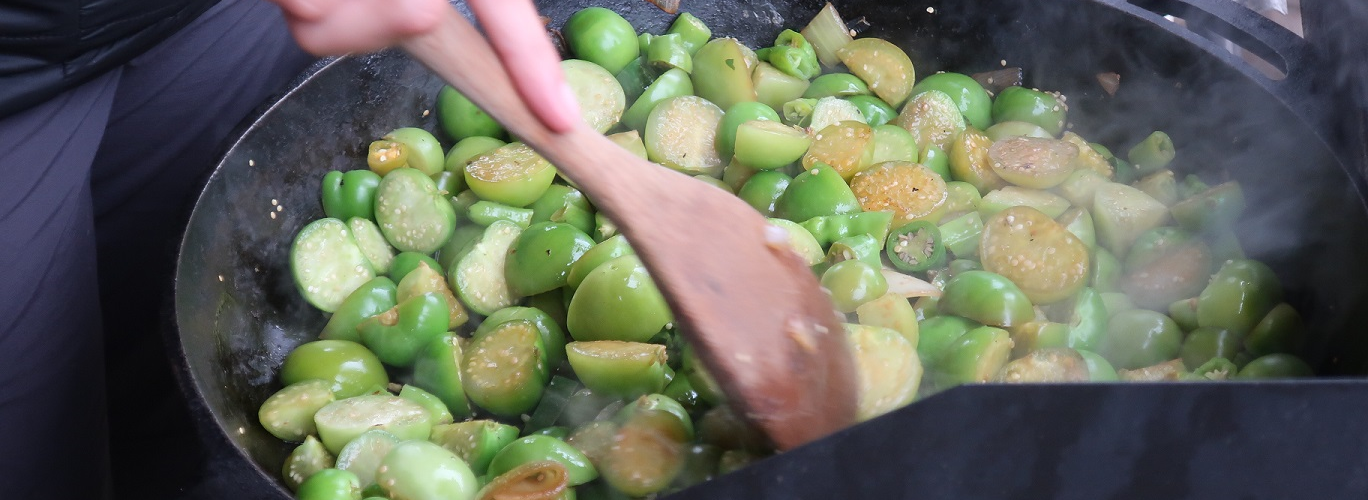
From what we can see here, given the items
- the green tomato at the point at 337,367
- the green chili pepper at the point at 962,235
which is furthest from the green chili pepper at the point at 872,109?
the green tomato at the point at 337,367

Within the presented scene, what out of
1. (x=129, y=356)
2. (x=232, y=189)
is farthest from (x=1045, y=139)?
(x=129, y=356)

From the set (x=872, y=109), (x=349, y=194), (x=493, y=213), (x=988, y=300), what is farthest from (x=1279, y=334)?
(x=349, y=194)

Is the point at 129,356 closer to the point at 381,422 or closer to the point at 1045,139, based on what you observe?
the point at 381,422

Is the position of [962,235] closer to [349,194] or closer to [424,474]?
[424,474]

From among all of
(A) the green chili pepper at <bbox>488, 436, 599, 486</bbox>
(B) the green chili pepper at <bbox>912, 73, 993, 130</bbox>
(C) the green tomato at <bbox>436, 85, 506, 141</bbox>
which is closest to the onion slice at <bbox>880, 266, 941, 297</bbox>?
(B) the green chili pepper at <bbox>912, 73, 993, 130</bbox>

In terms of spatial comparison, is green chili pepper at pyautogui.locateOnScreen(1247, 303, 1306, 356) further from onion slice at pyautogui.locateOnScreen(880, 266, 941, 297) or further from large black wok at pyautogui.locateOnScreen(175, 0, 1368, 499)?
onion slice at pyautogui.locateOnScreen(880, 266, 941, 297)

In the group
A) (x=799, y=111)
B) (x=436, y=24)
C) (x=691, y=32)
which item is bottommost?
(x=799, y=111)
